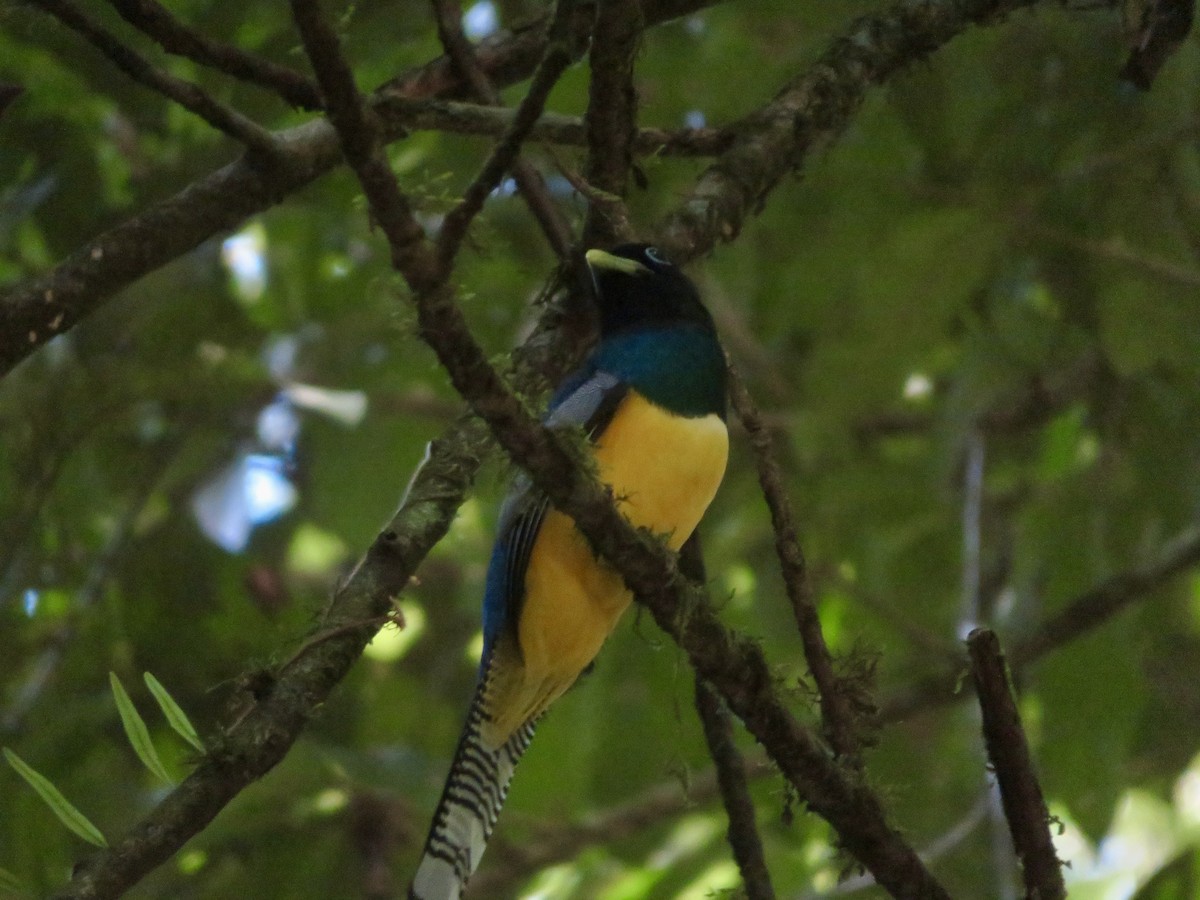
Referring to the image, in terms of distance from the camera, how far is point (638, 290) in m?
3.74

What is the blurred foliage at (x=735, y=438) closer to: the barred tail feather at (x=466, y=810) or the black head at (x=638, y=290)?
the black head at (x=638, y=290)

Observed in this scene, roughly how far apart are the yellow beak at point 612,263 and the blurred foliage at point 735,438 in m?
0.38

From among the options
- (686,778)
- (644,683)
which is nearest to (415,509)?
(686,778)

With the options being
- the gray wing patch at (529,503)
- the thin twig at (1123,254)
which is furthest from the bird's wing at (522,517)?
the thin twig at (1123,254)

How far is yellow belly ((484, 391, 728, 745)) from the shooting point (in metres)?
3.33

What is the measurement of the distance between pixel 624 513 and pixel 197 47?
1231 millimetres

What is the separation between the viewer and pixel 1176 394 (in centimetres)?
520

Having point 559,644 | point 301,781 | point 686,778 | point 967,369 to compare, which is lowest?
point 686,778

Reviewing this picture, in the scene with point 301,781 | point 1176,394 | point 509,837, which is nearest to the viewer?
point 301,781

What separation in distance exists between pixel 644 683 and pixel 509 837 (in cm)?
70

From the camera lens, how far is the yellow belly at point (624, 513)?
10.9 ft

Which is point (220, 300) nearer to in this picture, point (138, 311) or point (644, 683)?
point (138, 311)

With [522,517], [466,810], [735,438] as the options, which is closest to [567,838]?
[735,438]

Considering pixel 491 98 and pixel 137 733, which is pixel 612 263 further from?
pixel 137 733
